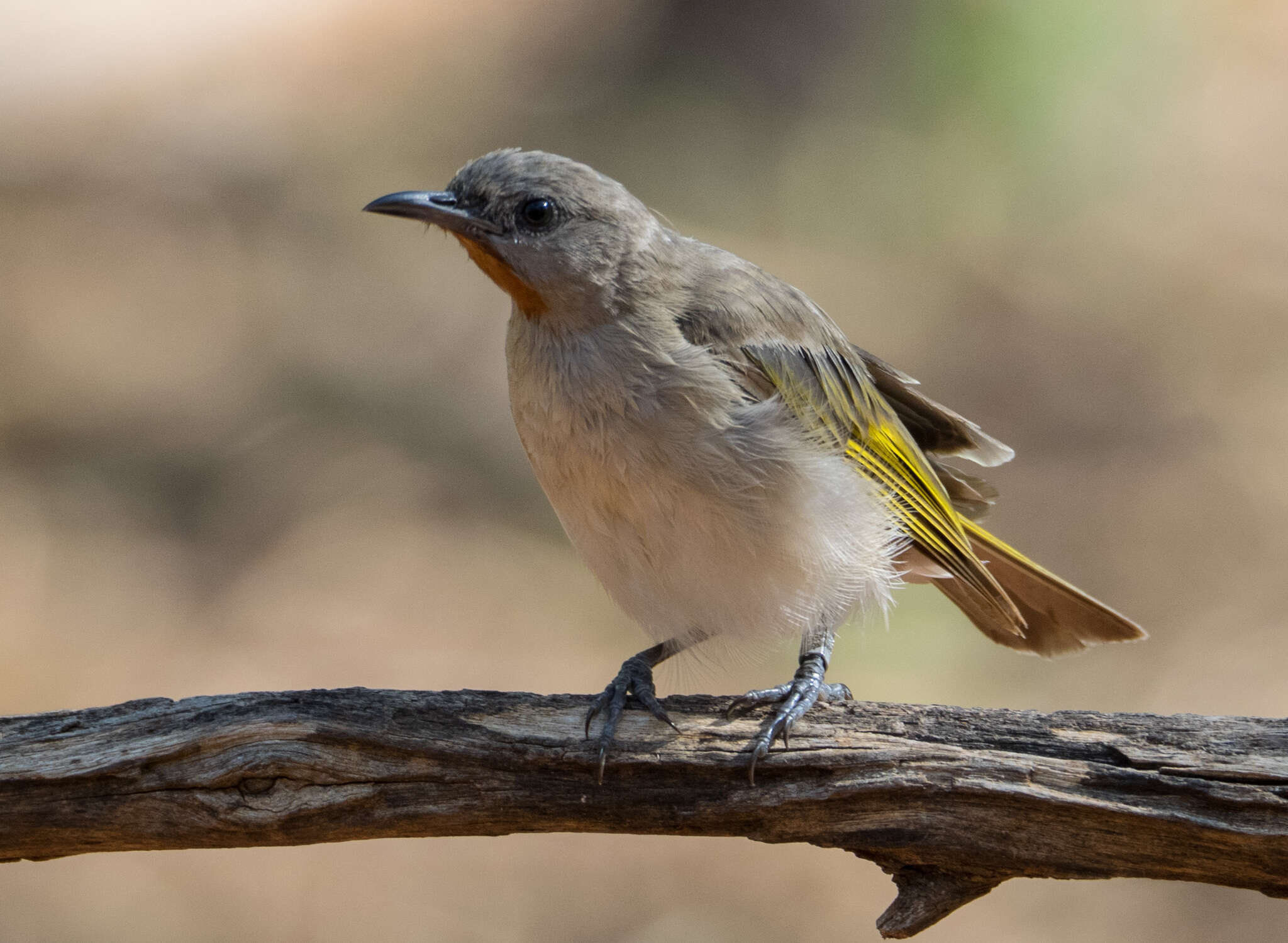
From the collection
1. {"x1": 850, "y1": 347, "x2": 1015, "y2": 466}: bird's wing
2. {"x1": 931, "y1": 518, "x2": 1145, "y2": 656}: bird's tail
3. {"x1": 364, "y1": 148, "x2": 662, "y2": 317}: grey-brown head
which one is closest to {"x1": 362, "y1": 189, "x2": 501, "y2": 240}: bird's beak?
{"x1": 364, "y1": 148, "x2": 662, "y2": 317}: grey-brown head

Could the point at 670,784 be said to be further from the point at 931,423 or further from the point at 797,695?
the point at 931,423

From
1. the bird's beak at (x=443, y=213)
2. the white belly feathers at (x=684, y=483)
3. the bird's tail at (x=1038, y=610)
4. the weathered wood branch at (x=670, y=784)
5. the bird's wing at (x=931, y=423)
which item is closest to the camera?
the weathered wood branch at (x=670, y=784)

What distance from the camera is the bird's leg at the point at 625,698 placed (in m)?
3.87

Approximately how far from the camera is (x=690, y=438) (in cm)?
414

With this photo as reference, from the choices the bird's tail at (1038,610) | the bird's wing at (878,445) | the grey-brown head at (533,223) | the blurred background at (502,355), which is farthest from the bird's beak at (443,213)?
the blurred background at (502,355)

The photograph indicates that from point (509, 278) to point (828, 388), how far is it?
51.3 inches

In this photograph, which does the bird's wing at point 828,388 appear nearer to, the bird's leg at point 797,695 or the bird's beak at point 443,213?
the bird's leg at point 797,695

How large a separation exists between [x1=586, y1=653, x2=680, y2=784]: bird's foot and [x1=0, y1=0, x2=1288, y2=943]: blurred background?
2.75 metres

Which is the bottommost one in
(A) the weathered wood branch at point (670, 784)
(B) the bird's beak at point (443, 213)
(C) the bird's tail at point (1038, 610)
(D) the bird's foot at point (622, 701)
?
(A) the weathered wood branch at point (670, 784)

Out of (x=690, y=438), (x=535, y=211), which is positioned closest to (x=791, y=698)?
(x=690, y=438)

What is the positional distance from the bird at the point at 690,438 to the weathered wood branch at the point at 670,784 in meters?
0.18

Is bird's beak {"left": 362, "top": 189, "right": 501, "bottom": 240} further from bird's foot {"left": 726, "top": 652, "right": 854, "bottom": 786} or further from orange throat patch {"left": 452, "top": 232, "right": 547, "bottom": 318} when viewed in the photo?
bird's foot {"left": 726, "top": 652, "right": 854, "bottom": 786}

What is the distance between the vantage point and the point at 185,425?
31.9 ft

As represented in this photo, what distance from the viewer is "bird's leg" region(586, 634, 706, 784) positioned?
152 inches
